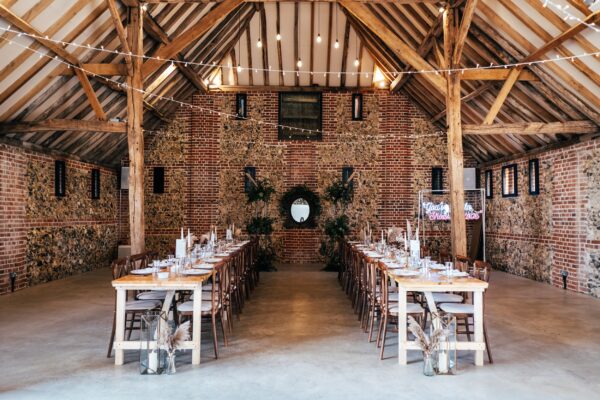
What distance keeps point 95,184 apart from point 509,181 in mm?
10230

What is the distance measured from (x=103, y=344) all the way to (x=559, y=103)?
796cm

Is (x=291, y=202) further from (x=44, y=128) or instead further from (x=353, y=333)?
(x=353, y=333)

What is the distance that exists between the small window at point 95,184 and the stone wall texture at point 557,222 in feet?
33.4

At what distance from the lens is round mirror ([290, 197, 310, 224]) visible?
13414 mm

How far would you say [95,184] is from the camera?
1219cm

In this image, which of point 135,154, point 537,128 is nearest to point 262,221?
point 135,154

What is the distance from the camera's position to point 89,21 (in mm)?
7387

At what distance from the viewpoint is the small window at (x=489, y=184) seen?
41.5ft

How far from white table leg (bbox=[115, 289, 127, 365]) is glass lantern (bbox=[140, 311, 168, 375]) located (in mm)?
243

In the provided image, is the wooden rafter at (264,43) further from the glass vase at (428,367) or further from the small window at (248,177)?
the glass vase at (428,367)

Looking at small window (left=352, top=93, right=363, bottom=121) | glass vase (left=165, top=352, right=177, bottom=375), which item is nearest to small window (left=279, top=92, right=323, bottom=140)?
small window (left=352, top=93, right=363, bottom=121)

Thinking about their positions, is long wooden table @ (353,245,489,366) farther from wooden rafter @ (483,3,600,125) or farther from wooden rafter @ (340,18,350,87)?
wooden rafter @ (340,18,350,87)

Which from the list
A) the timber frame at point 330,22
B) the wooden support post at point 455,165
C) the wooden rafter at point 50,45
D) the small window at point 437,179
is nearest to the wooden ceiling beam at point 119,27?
the timber frame at point 330,22

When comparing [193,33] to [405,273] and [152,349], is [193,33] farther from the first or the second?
[152,349]
